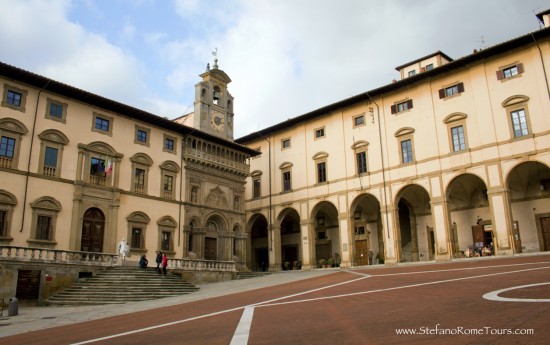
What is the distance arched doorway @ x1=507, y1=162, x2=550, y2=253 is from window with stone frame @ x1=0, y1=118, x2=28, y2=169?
30.4 m

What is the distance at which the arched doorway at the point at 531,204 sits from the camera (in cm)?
3016

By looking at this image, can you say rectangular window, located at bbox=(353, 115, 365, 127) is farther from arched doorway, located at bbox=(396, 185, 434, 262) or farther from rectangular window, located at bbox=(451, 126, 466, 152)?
rectangular window, located at bbox=(451, 126, 466, 152)

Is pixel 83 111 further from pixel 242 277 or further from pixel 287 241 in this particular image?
pixel 287 241

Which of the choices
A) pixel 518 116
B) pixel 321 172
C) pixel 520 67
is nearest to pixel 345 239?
pixel 321 172

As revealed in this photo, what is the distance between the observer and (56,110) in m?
27.5

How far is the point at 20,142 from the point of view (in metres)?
25.3

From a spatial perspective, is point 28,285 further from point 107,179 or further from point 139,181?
point 139,181

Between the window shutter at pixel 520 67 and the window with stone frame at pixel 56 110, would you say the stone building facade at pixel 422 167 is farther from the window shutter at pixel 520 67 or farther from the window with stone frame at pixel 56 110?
the window with stone frame at pixel 56 110

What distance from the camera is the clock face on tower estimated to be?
39375 mm

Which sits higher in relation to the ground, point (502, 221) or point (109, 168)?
point (109, 168)

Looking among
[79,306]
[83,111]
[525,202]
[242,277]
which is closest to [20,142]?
[83,111]

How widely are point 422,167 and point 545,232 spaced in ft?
30.0

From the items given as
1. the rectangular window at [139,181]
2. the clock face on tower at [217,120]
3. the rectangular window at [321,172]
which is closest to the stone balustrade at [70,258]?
the rectangular window at [139,181]

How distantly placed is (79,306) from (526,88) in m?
29.4
